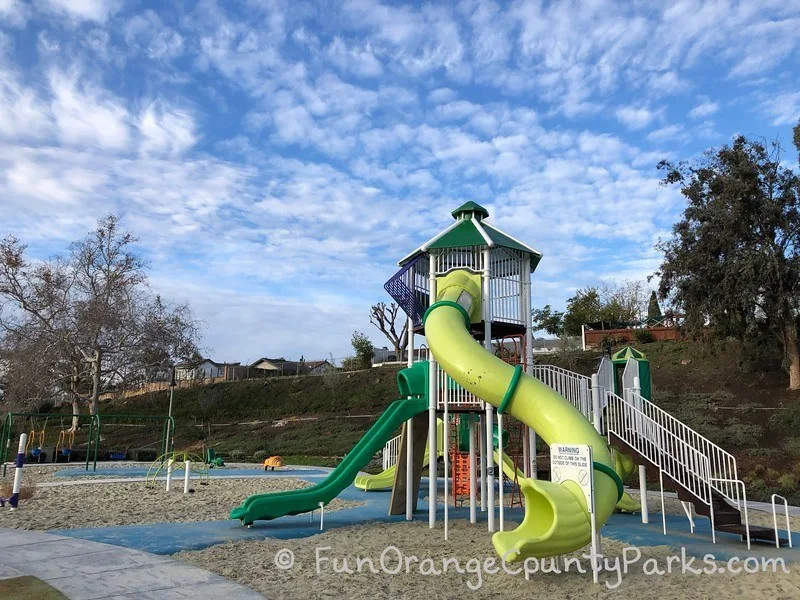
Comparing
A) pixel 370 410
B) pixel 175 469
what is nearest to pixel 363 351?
pixel 370 410

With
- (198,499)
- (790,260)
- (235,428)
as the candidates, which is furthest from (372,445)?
(235,428)

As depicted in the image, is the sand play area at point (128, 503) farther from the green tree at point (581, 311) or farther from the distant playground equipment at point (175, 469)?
the green tree at point (581, 311)

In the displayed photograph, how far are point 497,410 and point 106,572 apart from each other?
5.22 m

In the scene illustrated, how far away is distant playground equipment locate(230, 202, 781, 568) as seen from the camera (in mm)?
7273

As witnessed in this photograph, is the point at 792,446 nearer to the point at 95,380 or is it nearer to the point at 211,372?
the point at 95,380

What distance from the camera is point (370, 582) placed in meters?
6.58

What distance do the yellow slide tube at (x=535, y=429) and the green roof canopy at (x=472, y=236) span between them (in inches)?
53.7

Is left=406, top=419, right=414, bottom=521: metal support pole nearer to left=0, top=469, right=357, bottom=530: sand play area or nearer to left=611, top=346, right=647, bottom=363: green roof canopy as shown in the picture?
left=0, top=469, right=357, bottom=530: sand play area


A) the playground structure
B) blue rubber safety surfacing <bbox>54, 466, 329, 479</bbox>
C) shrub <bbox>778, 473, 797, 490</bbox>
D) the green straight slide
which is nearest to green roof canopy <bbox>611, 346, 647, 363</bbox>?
the green straight slide

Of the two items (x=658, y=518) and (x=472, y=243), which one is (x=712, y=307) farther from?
(x=472, y=243)

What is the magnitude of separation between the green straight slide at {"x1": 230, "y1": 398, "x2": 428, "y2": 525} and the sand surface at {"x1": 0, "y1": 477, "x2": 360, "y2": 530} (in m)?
1.45

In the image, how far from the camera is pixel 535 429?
781cm

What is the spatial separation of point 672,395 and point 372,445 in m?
24.2

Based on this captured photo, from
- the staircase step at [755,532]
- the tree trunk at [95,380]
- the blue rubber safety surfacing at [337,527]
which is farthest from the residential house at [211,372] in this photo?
the staircase step at [755,532]
